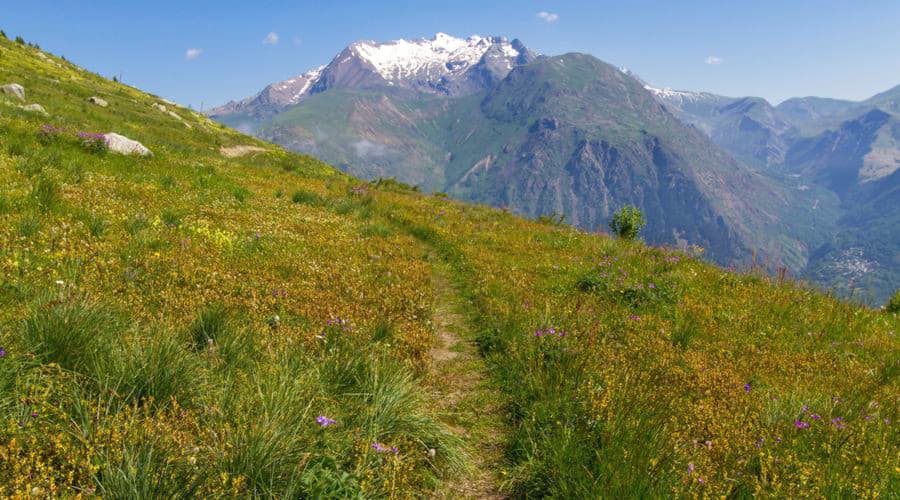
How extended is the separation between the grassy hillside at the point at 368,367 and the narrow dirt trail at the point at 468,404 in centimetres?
5

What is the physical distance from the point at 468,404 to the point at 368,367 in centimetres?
169


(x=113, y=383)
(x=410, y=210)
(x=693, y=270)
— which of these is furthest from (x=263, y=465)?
(x=410, y=210)

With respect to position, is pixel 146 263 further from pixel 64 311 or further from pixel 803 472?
pixel 803 472

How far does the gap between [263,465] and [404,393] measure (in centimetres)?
179

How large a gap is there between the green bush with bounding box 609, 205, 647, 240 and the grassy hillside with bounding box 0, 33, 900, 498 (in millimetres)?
7810

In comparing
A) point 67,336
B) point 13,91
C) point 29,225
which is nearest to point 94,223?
point 29,225

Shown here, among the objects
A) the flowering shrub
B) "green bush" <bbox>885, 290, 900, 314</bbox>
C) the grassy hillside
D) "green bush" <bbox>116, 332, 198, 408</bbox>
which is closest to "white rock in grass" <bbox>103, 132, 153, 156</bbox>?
the flowering shrub

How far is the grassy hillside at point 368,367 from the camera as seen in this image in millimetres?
3334

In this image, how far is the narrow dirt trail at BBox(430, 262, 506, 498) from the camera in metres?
4.54

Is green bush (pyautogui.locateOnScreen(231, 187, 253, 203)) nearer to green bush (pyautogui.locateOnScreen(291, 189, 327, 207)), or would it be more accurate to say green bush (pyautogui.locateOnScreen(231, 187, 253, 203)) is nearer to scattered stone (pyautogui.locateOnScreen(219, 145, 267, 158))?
green bush (pyautogui.locateOnScreen(291, 189, 327, 207))

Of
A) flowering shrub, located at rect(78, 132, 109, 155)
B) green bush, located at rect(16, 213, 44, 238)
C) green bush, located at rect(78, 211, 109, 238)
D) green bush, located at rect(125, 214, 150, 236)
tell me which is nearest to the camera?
green bush, located at rect(16, 213, 44, 238)

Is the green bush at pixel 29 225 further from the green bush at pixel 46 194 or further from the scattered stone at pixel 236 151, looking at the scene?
the scattered stone at pixel 236 151

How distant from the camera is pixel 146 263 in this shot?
7.59 metres

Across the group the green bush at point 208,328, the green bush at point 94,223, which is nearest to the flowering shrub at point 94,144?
the green bush at point 94,223
